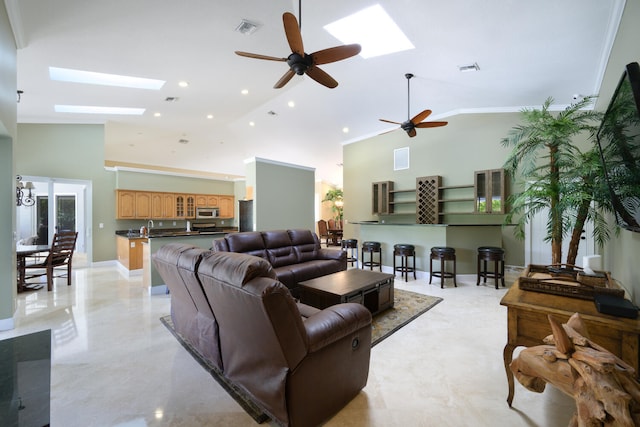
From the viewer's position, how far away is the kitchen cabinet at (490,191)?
557 centimetres

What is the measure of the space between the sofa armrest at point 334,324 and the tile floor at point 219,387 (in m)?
0.57

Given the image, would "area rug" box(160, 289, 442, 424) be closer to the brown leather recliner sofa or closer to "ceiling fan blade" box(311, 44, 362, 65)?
the brown leather recliner sofa

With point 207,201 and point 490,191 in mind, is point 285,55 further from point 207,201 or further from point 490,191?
point 207,201

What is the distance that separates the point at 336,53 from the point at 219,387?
301 cm

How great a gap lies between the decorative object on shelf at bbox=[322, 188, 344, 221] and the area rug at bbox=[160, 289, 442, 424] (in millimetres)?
8619

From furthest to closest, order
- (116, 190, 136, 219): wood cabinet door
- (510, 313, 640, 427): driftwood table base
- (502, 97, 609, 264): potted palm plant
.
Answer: (116, 190, 136, 219): wood cabinet door < (502, 97, 609, 264): potted palm plant < (510, 313, 640, 427): driftwood table base

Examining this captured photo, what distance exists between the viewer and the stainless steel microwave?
8789 mm

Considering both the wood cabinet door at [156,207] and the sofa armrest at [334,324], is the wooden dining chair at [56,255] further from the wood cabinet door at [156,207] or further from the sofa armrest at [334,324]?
the sofa armrest at [334,324]

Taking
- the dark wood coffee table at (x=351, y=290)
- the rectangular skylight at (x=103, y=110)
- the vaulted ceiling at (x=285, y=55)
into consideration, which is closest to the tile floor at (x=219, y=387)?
the dark wood coffee table at (x=351, y=290)

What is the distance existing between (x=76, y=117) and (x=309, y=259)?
6.23m

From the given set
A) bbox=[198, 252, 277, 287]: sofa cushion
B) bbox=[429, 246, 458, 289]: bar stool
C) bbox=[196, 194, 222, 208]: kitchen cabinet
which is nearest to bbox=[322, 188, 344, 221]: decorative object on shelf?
bbox=[196, 194, 222, 208]: kitchen cabinet

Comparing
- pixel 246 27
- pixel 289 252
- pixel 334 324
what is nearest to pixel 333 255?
pixel 289 252

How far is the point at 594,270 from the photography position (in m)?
2.27

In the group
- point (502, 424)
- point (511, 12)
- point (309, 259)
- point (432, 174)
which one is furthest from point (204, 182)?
point (502, 424)
